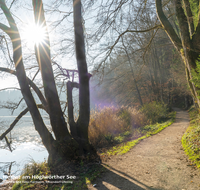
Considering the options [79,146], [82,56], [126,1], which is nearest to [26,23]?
[82,56]

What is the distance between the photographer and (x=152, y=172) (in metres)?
3.45

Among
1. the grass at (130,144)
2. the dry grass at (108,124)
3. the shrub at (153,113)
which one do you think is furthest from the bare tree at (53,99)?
the shrub at (153,113)

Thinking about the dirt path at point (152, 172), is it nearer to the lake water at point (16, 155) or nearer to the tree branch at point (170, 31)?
the lake water at point (16, 155)

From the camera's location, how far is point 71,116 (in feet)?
16.5

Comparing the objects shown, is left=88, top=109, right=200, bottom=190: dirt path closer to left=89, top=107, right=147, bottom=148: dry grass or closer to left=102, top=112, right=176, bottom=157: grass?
left=102, top=112, right=176, bottom=157: grass

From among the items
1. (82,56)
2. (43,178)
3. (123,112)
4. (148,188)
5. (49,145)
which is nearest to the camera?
(148,188)

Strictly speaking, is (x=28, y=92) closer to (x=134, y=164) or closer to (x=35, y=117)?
(x=35, y=117)

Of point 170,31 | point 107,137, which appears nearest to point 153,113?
point 107,137

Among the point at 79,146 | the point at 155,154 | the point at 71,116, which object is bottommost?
the point at 155,154

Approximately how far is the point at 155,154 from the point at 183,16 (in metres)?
4.12

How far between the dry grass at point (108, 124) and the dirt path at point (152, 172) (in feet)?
→ 7.59

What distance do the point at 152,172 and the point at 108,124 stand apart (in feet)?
A: 16.0

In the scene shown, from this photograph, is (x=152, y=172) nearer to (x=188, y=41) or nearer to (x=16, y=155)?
(x=188, y=41)

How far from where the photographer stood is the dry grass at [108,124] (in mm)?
7094
